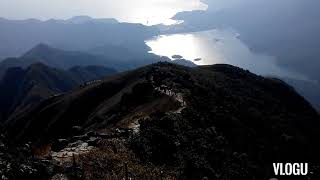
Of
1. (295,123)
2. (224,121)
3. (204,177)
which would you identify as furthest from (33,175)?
(295,123)

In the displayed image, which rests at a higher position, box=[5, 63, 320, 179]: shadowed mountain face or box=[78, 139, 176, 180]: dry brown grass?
box=[78, 139, 176, 180]: dry brown grass

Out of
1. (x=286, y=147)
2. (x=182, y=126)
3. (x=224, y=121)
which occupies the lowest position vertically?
(x=286, y=147)

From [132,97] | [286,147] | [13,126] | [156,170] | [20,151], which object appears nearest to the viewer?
[20,151]

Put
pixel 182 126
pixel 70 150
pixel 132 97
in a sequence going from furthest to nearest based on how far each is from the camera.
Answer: pixel 132 97
pixel 182 126
pixel 70 150

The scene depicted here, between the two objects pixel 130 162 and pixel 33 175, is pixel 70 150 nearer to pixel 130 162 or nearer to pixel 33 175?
pixel 130 162

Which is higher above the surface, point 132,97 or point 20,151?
point 20,151

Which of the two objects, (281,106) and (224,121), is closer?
(224,121)

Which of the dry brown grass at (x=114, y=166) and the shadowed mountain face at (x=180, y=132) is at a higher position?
the dry brown grass at (x=114, y=166)

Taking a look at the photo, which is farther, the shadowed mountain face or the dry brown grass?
the shadowed mountain face

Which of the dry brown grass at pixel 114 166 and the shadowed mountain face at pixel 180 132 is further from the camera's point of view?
the shadowed mountain face at pixel 180 132

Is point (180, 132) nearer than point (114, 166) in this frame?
No

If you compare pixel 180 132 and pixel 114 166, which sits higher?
pixel 114 166
